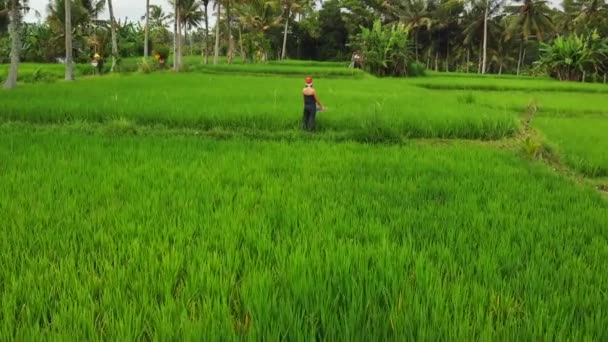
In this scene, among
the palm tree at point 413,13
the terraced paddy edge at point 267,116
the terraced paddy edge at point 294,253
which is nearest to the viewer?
the terraced paddy edge at point 294,253

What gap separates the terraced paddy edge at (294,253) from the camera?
5.46 feet

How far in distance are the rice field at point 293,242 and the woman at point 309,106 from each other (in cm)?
132

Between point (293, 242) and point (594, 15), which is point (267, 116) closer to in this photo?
point (293, 242)

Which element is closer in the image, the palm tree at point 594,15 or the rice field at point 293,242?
the rice field at point 293,242

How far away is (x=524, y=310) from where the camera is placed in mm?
1813

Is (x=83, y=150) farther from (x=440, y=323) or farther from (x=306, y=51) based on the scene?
(x=306, y=51)

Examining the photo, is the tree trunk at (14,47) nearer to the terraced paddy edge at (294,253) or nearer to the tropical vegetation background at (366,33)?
the tropical vegetation background at (366,33)

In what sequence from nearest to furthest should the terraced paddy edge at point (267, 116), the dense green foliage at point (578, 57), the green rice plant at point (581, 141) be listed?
the green rice plant at point (581, 141)
the terraced paddy edge at point (267, 116)
the dense green foliage at point (578, 57)

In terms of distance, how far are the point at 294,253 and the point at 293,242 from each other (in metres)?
0.28

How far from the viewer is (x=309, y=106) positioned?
768 cm

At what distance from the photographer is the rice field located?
1673 millimetres

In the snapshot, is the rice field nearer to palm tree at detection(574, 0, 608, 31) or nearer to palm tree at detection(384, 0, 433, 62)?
palm tree at detection(574, 0, 608, 31)

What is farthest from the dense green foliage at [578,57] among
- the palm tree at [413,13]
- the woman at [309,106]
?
the woman at [309,106]

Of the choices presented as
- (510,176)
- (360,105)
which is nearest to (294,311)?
(510,176)
